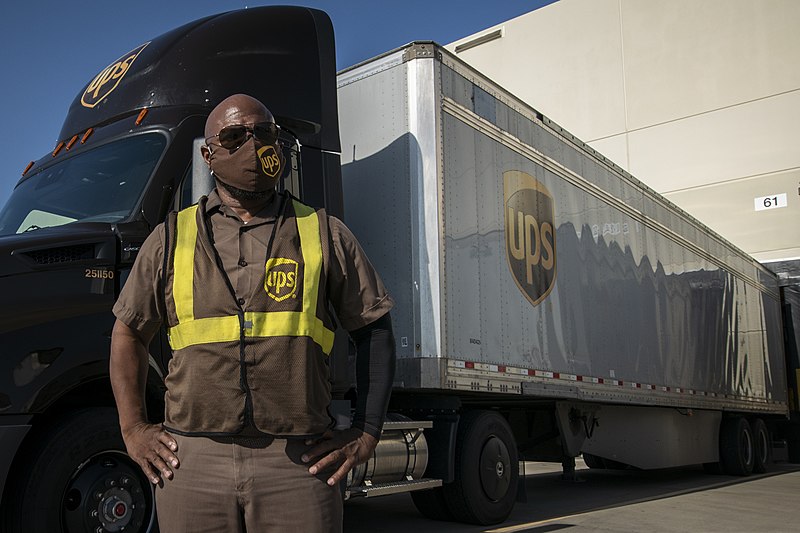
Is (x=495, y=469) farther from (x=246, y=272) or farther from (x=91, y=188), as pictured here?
(x=246, y=272)

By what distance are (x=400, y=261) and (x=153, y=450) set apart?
189 inches

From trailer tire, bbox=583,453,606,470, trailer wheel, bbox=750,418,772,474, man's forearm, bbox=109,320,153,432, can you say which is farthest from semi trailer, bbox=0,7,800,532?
trailer wheel, bbox=750,418,772,474

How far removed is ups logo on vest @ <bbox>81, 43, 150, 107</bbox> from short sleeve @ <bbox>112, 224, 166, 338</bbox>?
13.4 feet

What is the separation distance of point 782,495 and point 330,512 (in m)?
10.9

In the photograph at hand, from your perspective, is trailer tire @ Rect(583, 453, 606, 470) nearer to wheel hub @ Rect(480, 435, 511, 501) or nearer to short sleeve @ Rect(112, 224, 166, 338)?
wheel hub @ Rect(480, 435, 511, 501)

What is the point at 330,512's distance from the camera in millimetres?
2199

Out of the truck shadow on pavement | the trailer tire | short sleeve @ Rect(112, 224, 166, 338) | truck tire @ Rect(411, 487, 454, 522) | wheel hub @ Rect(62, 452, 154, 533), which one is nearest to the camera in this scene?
short sleeve @ Rect(112, 224, 166, 338)

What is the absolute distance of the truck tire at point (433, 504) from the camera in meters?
7.43

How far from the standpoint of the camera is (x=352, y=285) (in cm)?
242

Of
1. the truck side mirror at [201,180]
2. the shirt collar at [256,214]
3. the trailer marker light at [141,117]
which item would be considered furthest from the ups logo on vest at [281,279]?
the trailer marker light at [141,117]

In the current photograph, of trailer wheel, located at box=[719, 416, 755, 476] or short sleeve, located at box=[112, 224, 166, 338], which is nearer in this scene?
short sleeve, located at box=[112, 224, 166, 338]

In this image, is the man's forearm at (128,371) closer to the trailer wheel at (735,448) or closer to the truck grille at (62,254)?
the truck grille at (62,254)

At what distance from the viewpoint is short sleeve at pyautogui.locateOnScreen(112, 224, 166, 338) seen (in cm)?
234

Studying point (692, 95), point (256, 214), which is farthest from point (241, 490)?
point (692, 95)
